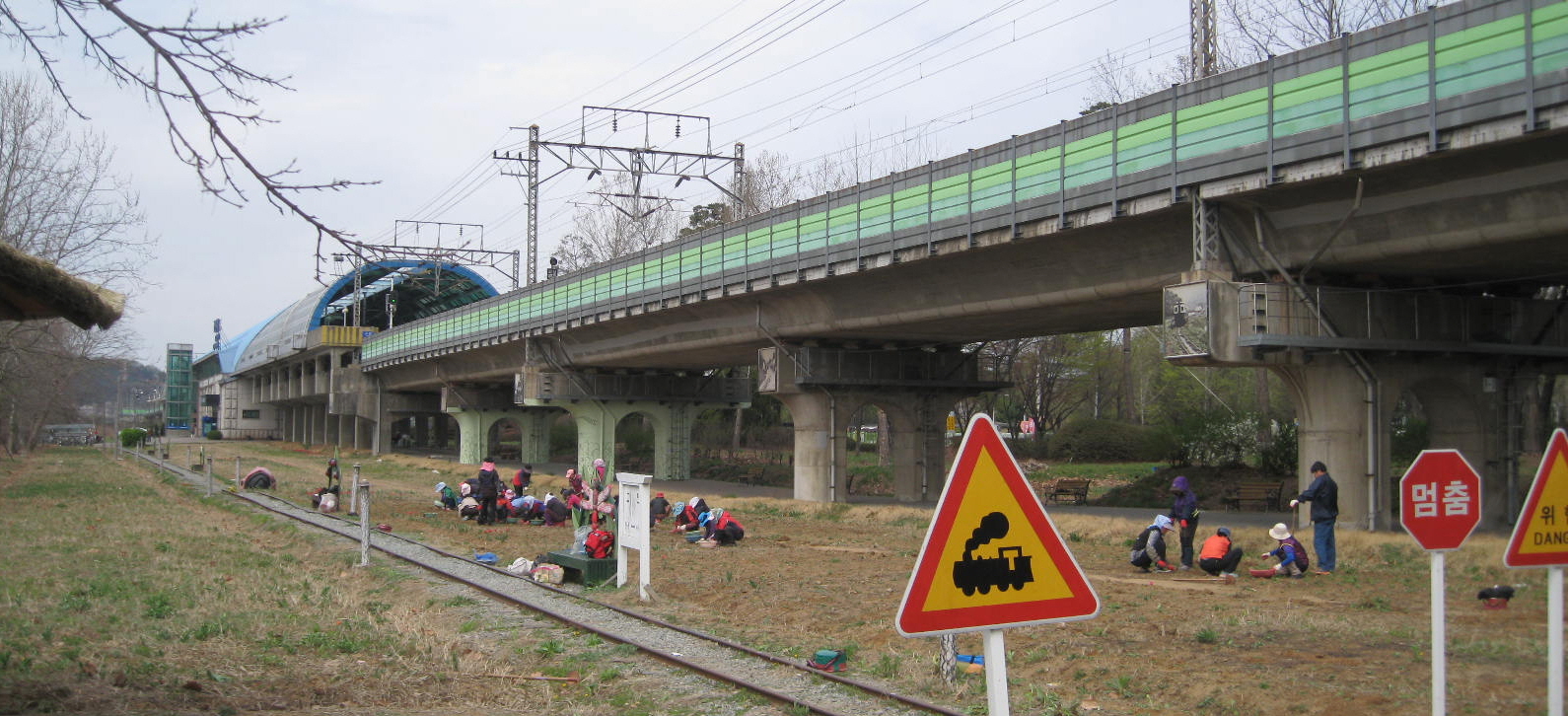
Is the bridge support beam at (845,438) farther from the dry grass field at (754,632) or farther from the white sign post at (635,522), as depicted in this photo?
the white sign post at (635,522)

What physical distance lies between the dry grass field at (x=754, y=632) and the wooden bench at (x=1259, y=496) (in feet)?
36.9

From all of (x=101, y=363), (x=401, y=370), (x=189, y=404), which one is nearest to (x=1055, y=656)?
(x=101, y=363)

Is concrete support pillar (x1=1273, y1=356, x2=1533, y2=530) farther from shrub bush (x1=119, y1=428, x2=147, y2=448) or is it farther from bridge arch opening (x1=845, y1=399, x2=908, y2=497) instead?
shrub bush (x1=119, y1=428, x2=147, y2=448)

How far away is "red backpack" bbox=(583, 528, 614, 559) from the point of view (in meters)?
17.3

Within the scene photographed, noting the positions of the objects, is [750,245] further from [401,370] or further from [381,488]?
[401,370]

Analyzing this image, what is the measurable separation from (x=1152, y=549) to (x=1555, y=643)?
1153 cm

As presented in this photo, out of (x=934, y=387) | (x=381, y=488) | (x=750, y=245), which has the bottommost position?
(x=381, y=488)

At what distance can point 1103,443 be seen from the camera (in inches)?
2109

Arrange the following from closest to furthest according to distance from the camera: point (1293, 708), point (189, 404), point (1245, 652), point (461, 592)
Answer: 1. point (1293, 708)
2. point (1245, 652)
3. point (461, 592)
4. point (189, 404)

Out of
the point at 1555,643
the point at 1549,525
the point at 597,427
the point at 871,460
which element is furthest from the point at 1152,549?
the point at 871,460

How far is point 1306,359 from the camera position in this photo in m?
21.2

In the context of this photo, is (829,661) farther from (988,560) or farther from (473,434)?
(473,434)

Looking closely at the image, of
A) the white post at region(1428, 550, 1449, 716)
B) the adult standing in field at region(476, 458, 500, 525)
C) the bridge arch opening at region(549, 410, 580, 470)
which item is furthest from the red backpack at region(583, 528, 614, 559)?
the bridge arch opening at region(549, 410, 580, 470)

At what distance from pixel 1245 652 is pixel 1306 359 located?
1186 centimetres
